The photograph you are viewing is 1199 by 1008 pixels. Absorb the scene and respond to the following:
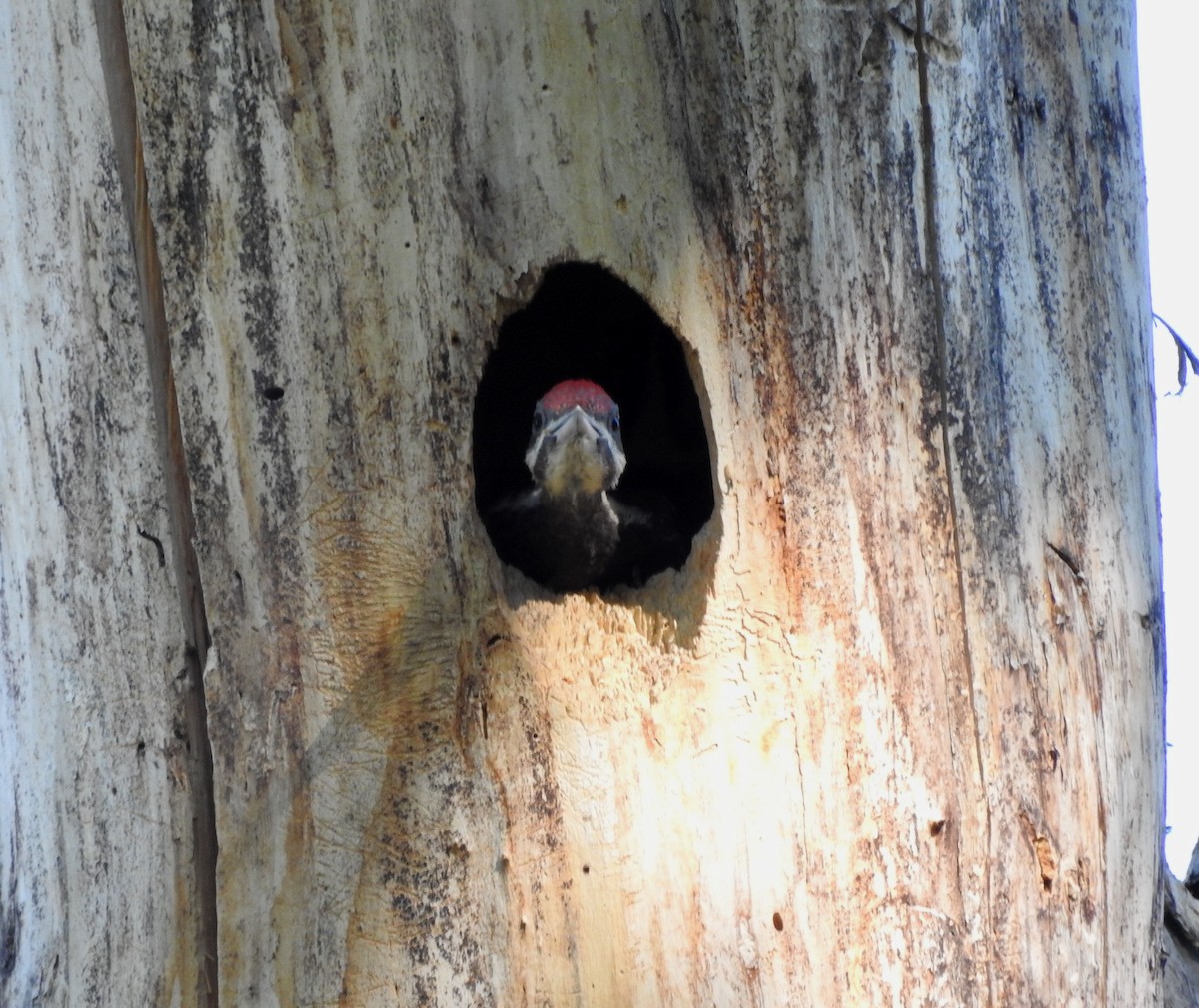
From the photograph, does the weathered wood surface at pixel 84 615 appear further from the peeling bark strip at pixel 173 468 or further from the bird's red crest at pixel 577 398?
the bird's red crest at pixel 577 398

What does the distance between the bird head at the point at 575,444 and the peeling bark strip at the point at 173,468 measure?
1.03 meters

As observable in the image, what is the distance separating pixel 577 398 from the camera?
124 inches

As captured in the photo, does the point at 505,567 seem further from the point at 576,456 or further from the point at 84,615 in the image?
the point at 576,456

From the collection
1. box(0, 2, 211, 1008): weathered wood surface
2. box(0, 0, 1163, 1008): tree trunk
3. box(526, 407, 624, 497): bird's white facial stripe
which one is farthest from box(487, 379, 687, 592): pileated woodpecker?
→ box(0, 2, 211, 1008): weathered wood surface

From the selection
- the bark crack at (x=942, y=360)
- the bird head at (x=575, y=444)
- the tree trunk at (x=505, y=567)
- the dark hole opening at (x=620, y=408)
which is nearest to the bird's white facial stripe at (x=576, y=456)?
the bird head at (x=575, y=444)

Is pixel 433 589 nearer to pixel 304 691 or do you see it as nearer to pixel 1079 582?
pixel 304 691

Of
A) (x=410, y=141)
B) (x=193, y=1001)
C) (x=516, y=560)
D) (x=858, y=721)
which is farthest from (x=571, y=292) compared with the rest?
(x=193, y=1001)

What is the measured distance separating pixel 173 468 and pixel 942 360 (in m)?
1.22

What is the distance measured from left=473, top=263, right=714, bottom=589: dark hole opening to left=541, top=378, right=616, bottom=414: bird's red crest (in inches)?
8.0

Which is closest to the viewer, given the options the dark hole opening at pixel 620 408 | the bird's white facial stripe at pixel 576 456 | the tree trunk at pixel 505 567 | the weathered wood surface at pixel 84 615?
the tree trunk at pixel 505 567

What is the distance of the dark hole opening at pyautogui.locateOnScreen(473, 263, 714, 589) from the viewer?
3.42 meters

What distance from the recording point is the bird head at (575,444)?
308 cm

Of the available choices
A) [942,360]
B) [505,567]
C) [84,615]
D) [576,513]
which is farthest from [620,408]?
[84,615]

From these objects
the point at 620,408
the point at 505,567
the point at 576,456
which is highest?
the point at 620,408
